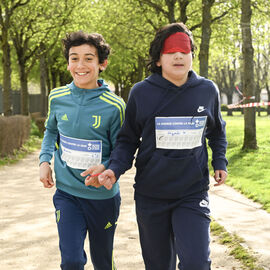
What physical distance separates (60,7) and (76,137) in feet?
62.1

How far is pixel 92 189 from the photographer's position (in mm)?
3281

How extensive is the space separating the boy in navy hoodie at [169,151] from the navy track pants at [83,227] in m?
0.32

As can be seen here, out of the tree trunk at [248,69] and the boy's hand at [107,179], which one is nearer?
the boy's hand at [107,179]

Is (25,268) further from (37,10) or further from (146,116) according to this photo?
(37,10)

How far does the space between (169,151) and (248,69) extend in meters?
10.5

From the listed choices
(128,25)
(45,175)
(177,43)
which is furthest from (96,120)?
(128,25)

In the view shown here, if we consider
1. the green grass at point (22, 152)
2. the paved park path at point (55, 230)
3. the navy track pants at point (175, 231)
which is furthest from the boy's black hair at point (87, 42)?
the green grass at point (22, 152)

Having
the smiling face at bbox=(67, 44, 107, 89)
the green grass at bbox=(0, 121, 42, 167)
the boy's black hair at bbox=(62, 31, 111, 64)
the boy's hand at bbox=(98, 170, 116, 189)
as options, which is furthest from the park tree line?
the boy's hand at bbox=(98, 170, 116, 189)

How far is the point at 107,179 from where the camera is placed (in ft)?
9.66

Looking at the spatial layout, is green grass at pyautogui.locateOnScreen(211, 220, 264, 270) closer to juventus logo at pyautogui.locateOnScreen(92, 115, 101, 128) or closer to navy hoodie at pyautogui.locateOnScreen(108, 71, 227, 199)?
navy hoodie at pyautogui.locateOnScreen(108, 71, 227, 199)

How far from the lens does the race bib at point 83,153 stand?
10.8 feet

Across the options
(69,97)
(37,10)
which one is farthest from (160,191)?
(37,10)

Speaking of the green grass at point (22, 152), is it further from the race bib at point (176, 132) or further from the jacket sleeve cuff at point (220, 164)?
the race bib at point (176, 132)

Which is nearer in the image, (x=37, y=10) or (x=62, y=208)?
(x=62, y=208)
